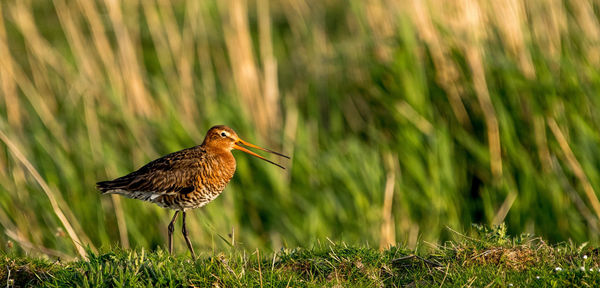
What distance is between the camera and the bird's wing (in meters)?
5.66

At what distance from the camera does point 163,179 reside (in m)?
5.66

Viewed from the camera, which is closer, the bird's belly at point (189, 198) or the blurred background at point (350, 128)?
the bird's belly at point (189, 198)

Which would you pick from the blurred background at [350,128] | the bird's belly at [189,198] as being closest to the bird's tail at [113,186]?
the bird's belly at [189,198]

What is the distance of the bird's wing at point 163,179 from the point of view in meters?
5.66

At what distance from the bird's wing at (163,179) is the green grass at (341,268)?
2.53 feet

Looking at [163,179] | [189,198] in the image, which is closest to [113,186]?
[163,179]

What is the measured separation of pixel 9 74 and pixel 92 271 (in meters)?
4.85

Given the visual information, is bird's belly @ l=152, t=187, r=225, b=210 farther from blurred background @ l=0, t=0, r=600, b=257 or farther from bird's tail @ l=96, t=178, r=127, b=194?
blurred background @ l=0, t=0, r=600, b=257

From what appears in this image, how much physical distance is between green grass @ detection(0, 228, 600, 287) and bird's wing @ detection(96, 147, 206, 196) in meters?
0.77

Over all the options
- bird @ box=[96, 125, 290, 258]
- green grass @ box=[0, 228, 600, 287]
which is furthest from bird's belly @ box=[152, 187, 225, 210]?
green grass @ box=[0, 228, 600, 287]

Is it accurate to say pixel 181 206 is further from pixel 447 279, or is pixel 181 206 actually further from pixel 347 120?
pixel 347 120

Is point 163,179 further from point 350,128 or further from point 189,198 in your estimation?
point 350,128

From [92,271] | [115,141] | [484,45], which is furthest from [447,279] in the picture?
[115,141]

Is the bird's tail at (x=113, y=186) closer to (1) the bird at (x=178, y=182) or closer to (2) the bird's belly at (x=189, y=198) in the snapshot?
(1) the bird at (x=178, y=182)
